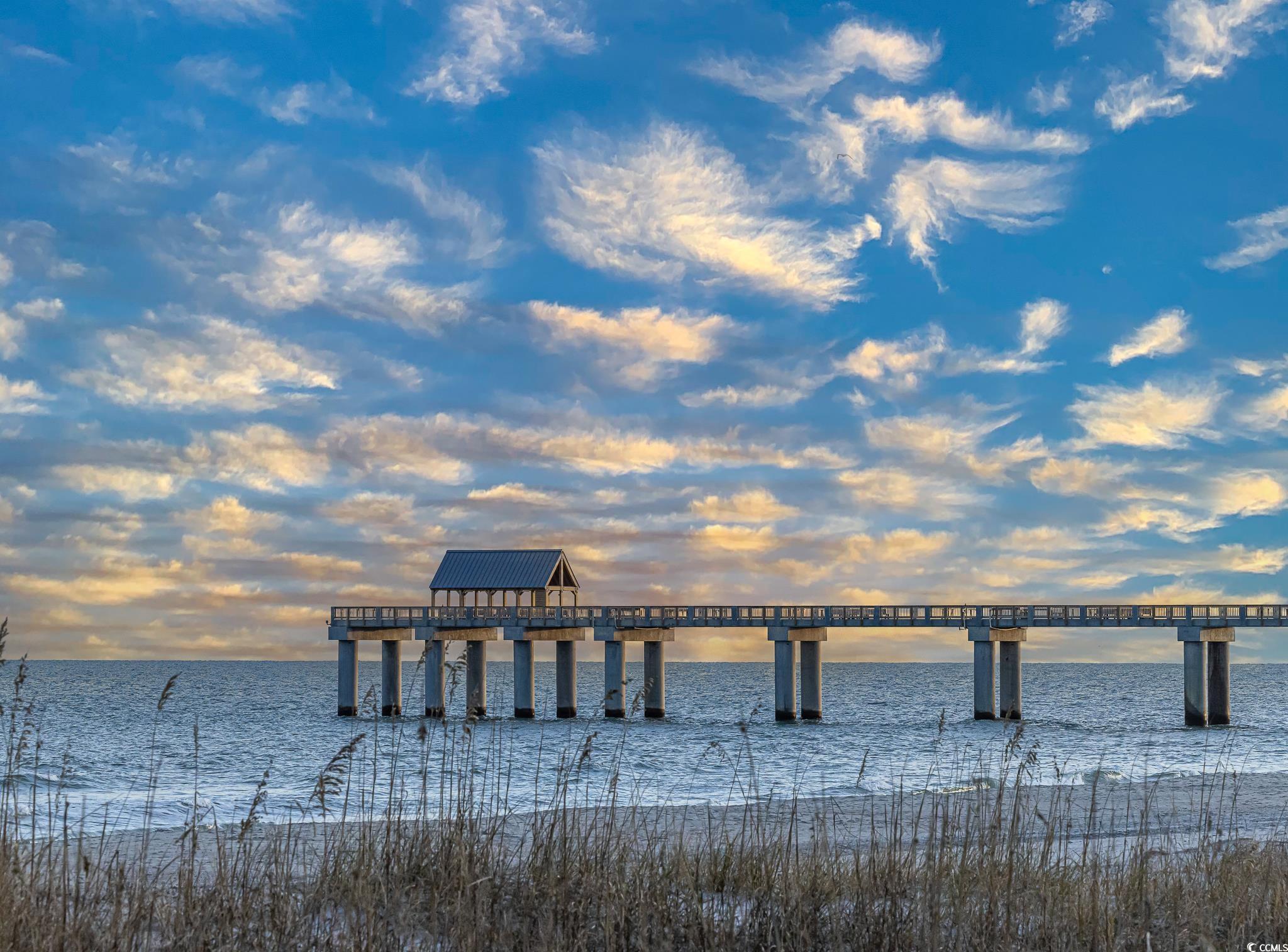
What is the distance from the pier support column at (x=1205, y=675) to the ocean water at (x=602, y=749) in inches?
37.1

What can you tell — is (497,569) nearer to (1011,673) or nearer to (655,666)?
(655,666)

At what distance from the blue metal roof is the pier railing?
134cm

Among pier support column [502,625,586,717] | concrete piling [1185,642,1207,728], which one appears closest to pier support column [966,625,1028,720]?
concrete piling [1185,642,1207,728]

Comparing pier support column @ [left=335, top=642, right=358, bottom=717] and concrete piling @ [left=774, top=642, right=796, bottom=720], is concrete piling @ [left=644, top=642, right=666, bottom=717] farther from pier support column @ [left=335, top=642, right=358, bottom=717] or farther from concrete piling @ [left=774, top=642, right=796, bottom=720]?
pier support column @ [left=335, top=642, right=358, bottom=717]

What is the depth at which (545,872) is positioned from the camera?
7969 millimetres

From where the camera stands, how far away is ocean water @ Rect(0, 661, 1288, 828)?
719 inches

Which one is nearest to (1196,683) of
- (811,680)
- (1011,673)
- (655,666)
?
(1011,673)

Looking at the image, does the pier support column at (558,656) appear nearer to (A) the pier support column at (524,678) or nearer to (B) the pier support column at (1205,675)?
(A) the pier support column at (524,678)

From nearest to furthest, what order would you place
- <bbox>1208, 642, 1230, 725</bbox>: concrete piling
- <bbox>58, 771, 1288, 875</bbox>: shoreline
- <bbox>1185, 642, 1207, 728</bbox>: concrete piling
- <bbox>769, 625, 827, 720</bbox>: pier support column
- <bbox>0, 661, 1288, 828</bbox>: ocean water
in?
1. <bbox>58, 771, 1288, 875</bbox>: shoreline
2. <bbox>0, 661, 1288, 828</bbox>: ocean water
3. <bbox>1185, 642, 1207, 728</bbox>: concrete piling
4. <bbox>1208, 642, 1230, 725</bbox>: concrete piling
5. <bbox>769, 625, 827, 720</bbox>: pier support column

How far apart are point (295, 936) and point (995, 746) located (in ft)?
112

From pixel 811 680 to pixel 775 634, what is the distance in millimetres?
3084

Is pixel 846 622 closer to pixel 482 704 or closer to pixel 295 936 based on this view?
pixel 482 704

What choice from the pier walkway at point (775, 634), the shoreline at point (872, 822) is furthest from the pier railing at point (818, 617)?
the shoreline at point (872, 822)

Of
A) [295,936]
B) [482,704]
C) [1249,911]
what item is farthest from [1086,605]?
[295,936]
